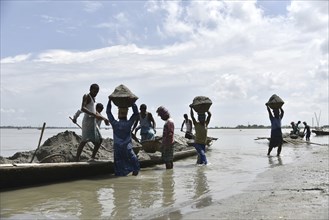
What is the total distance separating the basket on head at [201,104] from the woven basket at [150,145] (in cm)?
156

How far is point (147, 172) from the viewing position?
28.7ft

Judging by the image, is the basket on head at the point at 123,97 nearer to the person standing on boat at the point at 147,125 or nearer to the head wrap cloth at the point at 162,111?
the head wrap cloth at the point at 162,111

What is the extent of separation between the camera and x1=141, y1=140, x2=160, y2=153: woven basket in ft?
36.0

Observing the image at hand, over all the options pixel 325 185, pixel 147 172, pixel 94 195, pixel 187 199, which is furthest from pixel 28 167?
pixel 325 185

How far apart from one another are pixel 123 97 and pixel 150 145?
352 centimetres

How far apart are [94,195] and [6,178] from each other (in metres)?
1.34

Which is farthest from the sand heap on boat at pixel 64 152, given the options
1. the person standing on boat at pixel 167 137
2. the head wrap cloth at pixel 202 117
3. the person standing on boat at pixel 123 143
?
the head wrap cloth at pixel 202 117

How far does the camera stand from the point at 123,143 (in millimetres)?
7832

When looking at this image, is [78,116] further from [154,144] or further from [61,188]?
[154,144]

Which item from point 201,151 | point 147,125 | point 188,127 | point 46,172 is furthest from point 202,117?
point 188,127

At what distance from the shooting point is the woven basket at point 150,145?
10958mm

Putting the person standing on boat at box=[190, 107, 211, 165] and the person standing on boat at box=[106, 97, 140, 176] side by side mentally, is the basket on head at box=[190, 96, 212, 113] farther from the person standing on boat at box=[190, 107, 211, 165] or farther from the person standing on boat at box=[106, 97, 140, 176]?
the person standing on boat at box=[106, 97, 140, 176]

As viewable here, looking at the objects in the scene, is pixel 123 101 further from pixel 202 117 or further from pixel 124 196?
pixel 202 117

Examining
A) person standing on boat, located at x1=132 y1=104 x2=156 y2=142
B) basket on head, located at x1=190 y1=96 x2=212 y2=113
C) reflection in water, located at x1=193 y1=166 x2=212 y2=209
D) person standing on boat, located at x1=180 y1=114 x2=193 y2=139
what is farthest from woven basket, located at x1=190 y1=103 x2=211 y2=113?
person standing on boat, located at x1=180 y1=114 x2=193 y2=139
